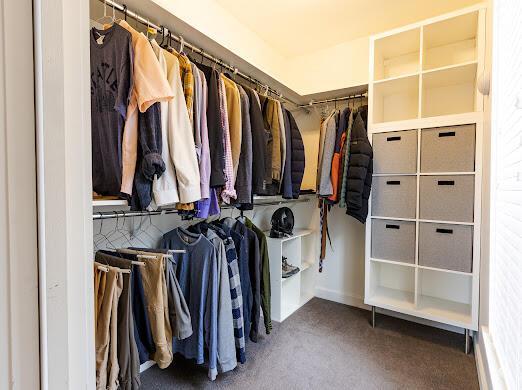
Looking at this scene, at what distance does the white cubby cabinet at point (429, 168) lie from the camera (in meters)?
1.79

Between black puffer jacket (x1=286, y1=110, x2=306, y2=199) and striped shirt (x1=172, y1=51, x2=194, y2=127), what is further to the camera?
black puffer jacket (x1=286, y1=110, x2=306, y2=199)

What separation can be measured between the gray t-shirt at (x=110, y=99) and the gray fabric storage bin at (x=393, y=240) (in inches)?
73.8

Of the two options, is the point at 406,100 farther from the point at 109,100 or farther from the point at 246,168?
the point at 109,100

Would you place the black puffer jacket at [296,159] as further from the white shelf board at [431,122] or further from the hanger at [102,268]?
the hanger at [102,268]

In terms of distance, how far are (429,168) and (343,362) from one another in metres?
1.47

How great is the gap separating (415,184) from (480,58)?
0.89 meters

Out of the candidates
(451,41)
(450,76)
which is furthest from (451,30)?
(450,76)

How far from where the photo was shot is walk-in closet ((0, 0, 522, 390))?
40 centimetres

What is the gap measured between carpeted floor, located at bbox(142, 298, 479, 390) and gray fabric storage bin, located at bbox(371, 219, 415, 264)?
615mm

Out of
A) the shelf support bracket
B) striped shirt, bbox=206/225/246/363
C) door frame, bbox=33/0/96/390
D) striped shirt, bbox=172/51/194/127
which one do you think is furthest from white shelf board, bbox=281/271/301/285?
door frame, bbox=33/0/96/390

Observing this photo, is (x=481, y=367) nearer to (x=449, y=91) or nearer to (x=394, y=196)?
(x=394, y=196)

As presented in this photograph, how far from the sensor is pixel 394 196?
2061 mm

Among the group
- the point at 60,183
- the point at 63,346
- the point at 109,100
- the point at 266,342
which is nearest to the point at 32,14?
the point at 60,183

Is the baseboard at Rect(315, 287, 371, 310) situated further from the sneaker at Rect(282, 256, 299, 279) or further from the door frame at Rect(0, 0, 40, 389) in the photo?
the door frame at Rect(0, 0, 40, 389)
